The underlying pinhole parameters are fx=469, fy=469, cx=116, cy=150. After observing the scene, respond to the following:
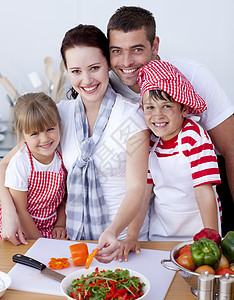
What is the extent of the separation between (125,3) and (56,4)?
0.43m

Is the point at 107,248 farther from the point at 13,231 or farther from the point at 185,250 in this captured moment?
the point at 13,231

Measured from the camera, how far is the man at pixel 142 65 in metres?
1.70

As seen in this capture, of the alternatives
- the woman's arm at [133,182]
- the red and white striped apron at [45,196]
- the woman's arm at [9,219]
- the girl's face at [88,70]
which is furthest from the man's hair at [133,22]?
the woman's arm at [9,219]

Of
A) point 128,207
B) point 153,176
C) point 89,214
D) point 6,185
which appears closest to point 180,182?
point 153,176

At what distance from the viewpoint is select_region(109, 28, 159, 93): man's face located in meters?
1.70

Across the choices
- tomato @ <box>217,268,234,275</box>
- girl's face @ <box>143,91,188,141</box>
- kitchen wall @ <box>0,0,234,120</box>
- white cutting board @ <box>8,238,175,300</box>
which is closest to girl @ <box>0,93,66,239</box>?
white cutting board @ <box>8,238,175,300</box>

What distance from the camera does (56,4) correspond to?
9.44 feet

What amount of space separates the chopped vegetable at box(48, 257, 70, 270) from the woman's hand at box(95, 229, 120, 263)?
10 cm

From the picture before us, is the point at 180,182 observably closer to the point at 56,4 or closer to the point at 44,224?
the point at 44,224

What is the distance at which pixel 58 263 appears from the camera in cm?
136

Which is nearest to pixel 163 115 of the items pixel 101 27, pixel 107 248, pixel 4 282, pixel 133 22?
pixel 133 22

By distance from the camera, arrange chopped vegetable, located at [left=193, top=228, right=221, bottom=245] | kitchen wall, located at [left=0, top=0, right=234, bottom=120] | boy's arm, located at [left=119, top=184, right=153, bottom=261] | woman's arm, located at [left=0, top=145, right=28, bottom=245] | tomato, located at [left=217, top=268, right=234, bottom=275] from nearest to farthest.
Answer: tomato, located at [left=217, top=268, right=234, bottom=275], chopped vegetable, located at [left=193, top=228, right=221, bottom=245], boy's arm, located at [left=119, top=184, right=153, bottom=261], woman's arm, located at [left=0, top=145, right=28, bottom=245], kitchen wall, located at [left=0, top=0, right=234, bottom=120]

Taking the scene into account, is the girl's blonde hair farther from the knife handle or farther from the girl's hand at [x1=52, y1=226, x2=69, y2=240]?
the knife handle

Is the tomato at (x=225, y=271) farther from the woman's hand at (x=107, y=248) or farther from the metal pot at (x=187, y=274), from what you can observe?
the woman's hand at (x=107, y=248)
